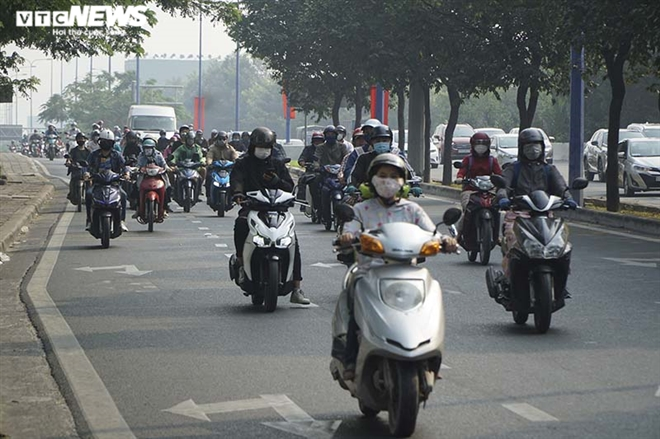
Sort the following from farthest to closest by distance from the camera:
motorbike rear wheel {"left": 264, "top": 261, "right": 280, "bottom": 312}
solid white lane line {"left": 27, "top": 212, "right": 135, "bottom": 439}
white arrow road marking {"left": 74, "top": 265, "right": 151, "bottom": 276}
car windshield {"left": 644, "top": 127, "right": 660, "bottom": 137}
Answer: car windshield {"left": 644, "top": 127, "right": 660, "bottom": 137}
white arrow road marking {"left": 74, "top": 265, "right": 151, "bottom": 276}
motorbike rear wheel {"left": 264, "top": 261, "right": 280, "bottom": 312}
solid white lane line {"left": 27, "top": 212, "right": 135, "bottom": 439}

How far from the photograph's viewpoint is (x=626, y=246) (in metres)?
21.1

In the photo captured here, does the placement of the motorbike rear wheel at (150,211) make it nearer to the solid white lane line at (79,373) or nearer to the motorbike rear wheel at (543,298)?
the solid white lane line at (79,373)

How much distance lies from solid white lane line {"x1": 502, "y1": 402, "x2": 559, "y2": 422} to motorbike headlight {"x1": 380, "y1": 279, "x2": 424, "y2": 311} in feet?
3.65

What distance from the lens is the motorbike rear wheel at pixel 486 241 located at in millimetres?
18109

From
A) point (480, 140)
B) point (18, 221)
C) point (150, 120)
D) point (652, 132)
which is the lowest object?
point (18, 221)

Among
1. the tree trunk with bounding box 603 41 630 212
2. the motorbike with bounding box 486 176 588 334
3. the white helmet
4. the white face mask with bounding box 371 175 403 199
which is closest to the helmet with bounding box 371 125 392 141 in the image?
the motorbike with bounding box 486 176 588 334

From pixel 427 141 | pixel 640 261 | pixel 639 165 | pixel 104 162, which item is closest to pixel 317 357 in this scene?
pixel 640 261

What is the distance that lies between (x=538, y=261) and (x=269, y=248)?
8.84ft

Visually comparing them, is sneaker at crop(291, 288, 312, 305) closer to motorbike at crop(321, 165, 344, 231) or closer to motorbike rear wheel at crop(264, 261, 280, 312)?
motorbike rear wheel at crop(264, 261, 280, 312)

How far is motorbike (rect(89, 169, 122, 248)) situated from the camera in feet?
68.8

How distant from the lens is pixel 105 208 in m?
21.0

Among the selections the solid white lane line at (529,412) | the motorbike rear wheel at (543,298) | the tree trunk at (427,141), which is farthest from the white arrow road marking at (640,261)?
the tree trunk at (427,141)

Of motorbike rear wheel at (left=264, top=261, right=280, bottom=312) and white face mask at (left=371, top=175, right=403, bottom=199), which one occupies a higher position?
white face mask at (left=371, top=175, right=403, bottom=199)

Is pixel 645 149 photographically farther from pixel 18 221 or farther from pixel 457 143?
pixel 457 143
